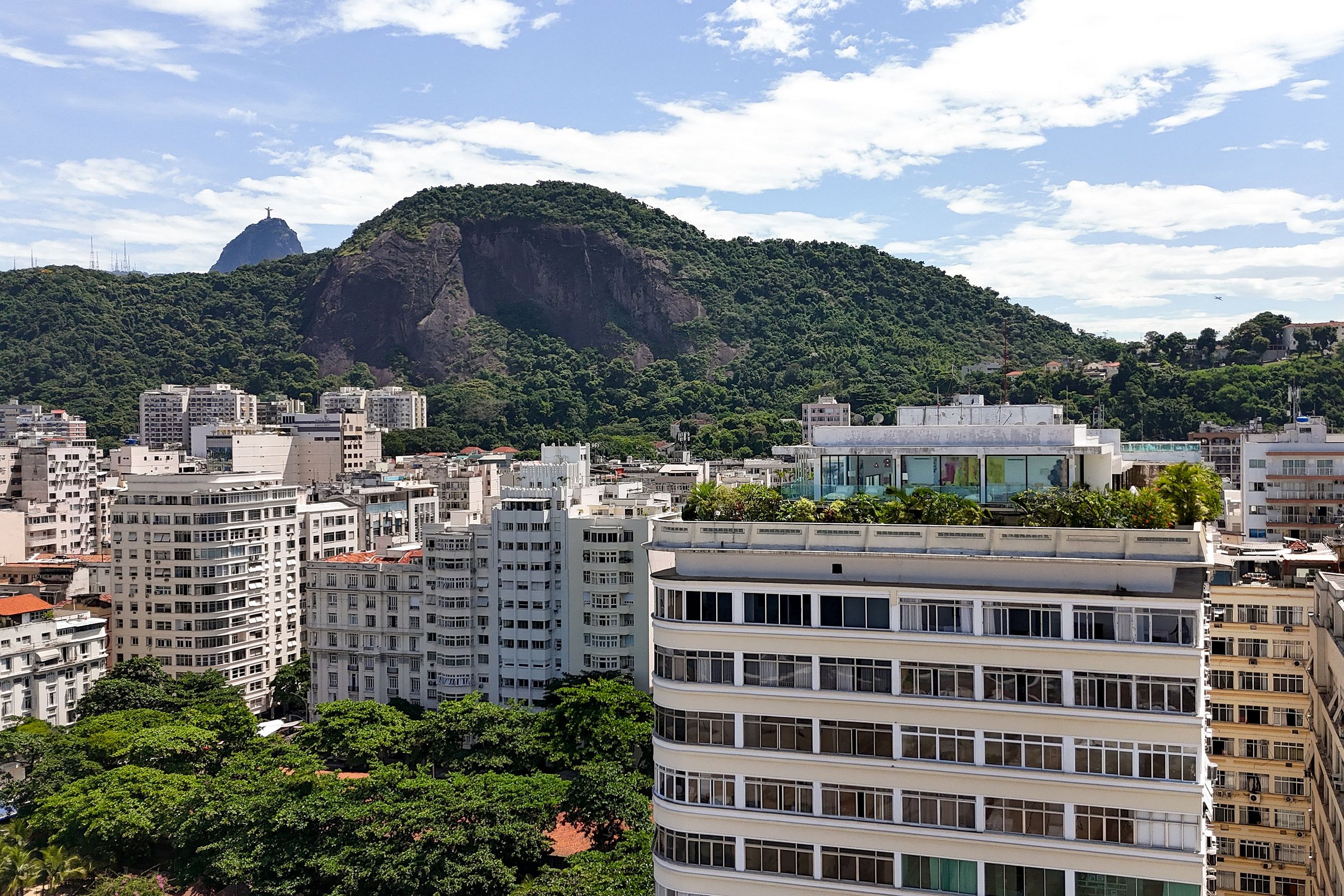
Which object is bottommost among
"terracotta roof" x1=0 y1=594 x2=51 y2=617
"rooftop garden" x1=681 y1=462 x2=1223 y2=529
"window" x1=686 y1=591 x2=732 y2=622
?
"terracotta roof" x1=0 y1=594 x2=51 y2=617

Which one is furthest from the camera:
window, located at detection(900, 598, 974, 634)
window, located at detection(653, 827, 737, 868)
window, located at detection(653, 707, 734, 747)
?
window, located at detection(653, 707, 734, 747)

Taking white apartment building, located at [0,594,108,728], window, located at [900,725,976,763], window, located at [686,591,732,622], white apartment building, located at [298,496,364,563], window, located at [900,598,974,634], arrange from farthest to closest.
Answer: white apartment building, located at [298,496,364,563] → white apartment building, located at [0,594,108,728] → window, located at [686,591,732,622] → window, located at [900,598,974,634] → window, located at [900,725,976,763]

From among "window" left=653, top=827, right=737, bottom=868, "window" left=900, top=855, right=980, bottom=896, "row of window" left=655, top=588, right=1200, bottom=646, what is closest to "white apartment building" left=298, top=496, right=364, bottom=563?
"row of window" left=655, top=588, right=1200, bottom=646

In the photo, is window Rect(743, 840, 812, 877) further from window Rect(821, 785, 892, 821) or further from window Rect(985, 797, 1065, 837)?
window Rect(985, 797, 1065, 837)

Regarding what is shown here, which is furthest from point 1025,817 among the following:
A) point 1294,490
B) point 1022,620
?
point 1294,490

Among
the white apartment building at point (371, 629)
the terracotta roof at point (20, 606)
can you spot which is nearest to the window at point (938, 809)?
the white apartment building at point (371, 629)

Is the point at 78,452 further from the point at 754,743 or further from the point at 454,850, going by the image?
the point at 754,743
